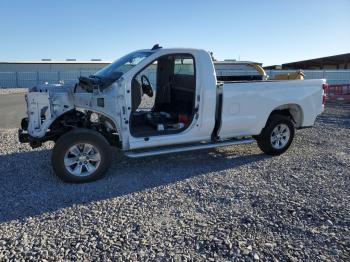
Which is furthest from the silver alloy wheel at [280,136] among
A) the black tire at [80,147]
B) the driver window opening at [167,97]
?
the black tire at [80,147]

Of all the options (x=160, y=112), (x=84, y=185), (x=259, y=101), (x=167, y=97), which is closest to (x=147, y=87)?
(x=167, y=97)

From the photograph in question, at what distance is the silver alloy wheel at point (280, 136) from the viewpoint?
7031mm

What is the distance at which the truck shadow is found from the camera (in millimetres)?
4645

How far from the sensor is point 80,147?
17.6ft

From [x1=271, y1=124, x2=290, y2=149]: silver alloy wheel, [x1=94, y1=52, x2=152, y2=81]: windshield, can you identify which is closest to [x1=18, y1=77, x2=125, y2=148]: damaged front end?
Answer: [x1=94, y1=52, x2=152, y2=81]: windshield

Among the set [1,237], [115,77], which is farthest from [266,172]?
[1,237]

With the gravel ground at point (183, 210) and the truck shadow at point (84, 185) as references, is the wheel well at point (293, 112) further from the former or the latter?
the truck shadow at point (84, 185)

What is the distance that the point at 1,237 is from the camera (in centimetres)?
374

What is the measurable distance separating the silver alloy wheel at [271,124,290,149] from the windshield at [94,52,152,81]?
2.96 metres

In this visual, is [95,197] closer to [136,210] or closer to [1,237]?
[136,210]

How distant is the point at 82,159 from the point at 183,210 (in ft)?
6.16

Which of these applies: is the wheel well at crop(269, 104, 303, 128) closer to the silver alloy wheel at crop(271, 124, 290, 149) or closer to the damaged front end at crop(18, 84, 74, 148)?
the silver alloy wheel at crop(271, 124, 290, 149)

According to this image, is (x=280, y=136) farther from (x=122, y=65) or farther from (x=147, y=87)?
(x=122, y=65)

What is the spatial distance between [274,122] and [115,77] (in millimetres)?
3213
